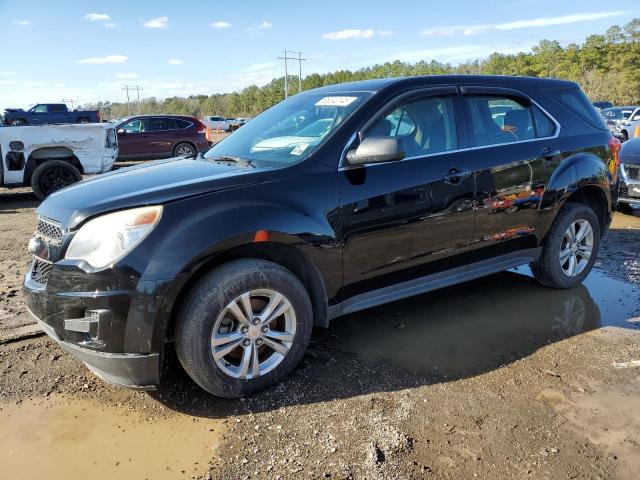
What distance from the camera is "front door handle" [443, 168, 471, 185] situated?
12.3 feet

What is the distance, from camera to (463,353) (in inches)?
145

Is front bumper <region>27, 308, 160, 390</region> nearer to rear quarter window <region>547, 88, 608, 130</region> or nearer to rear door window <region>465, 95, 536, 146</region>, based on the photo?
rear door window <region>465, 95, 536, 146</region>

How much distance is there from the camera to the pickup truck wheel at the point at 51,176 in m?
9.86

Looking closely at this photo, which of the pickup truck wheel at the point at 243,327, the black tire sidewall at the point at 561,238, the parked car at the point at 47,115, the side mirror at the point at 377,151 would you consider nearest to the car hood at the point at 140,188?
the pickup truck wheel at the point at 243,327

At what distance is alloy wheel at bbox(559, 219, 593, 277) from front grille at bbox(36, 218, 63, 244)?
13.4 ft

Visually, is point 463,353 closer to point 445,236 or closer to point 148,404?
point 445,236

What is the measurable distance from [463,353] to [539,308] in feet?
4.02

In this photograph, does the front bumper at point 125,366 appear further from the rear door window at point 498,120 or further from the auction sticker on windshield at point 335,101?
the rear door window at point 498,120

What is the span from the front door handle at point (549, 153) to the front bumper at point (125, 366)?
11.3 ft

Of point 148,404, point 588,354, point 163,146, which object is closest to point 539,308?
point 588,354

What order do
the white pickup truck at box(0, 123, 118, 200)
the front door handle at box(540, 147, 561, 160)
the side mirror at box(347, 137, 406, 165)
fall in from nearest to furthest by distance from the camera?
the side mirror at box(347, 137, 406, 165) < the front door handle at box(540, 147, 561, 160) < the white pickup truck at box(0, 123, 118, 200)

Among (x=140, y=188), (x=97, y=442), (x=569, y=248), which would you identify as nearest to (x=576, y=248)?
(x=569, y=248)

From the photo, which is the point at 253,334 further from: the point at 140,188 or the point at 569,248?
the point at 569,248

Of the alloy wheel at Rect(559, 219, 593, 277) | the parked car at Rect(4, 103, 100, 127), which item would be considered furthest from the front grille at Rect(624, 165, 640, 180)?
the parked car at Rect(4, 103, 100, 127)
